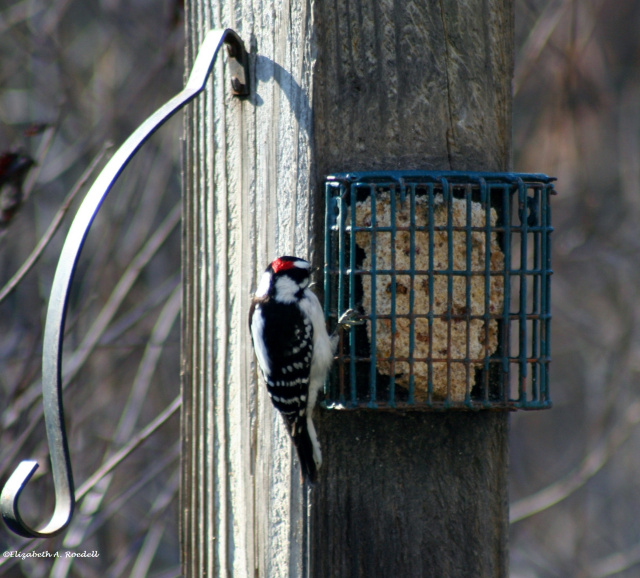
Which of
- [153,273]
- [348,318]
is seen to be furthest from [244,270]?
[153,273]

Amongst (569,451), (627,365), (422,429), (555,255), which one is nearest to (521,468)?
(569,451)

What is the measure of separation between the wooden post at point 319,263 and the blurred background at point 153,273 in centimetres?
66

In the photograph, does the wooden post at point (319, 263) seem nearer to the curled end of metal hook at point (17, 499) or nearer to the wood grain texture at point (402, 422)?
the wood grain texture at point (402, 422)

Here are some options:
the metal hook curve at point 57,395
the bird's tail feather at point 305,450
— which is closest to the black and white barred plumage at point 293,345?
the bird's tail feather at point 305,450

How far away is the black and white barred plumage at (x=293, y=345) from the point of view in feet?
8.26

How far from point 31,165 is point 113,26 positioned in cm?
304

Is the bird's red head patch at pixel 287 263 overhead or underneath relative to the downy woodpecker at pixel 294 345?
overhead

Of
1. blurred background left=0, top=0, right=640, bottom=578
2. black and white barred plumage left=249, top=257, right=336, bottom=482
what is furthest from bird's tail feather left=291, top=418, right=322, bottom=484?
blurred background left=0, top=0, right=640, bottom=578

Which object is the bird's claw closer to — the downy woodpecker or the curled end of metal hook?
the downy woodpecker

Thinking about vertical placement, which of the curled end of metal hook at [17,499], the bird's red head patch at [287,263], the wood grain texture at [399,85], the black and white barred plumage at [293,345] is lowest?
the curled end of metal hook at [17,499]

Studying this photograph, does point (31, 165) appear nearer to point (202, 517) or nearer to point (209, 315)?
point (209, 315)

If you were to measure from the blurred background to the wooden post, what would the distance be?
66cm

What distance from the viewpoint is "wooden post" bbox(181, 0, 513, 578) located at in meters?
2.51

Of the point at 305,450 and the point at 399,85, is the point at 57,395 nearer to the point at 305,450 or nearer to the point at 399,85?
the point at 305,450
